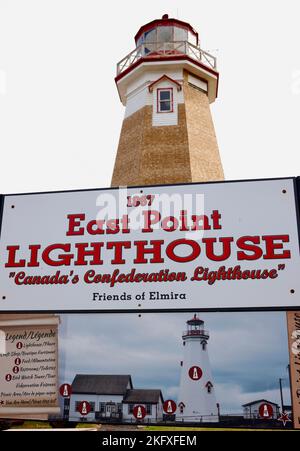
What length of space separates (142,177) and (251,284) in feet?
39.8

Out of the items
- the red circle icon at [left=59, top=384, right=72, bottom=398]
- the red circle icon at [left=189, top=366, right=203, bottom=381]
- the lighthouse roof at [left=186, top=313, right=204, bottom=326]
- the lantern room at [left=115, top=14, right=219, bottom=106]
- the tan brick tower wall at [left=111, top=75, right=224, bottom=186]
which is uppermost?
the lantern room at [left=115, top=14, right=219, bottom=106]

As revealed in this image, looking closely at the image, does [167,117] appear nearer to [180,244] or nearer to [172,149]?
[172,149]

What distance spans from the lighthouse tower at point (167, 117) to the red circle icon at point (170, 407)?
12205mm

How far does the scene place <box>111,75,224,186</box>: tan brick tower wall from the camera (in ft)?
57.4

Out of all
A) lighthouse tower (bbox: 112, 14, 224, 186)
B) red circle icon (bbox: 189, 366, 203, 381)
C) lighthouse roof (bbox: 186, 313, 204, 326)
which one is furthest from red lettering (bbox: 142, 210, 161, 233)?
lighthouse tower (bbox: 112, 14, 224, 186)

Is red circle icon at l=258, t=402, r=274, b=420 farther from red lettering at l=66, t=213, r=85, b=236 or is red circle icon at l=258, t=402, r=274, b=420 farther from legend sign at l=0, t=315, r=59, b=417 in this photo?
red lettering at l=66, t=213, r=85, b=236

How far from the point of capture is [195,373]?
5.56m

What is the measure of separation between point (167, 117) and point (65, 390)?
48.7 ft

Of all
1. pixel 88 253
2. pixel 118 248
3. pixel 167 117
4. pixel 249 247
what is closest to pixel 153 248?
pixel 118 248

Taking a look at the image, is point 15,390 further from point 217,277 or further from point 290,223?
point 290,223

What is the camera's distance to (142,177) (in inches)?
685

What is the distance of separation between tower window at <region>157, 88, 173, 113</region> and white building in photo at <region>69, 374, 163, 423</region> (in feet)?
49.0

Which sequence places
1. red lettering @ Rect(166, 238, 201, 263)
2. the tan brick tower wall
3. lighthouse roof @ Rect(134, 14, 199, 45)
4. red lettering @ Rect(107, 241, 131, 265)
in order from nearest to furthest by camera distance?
1. red lettering @ Rect(166, 238, 201, 263)
2. red lettering @ Rect(107, 241, 131, 265)
3. the tan brick tower wall
4. lighthouse roof @ Rect(134, 14, 199, 45)
